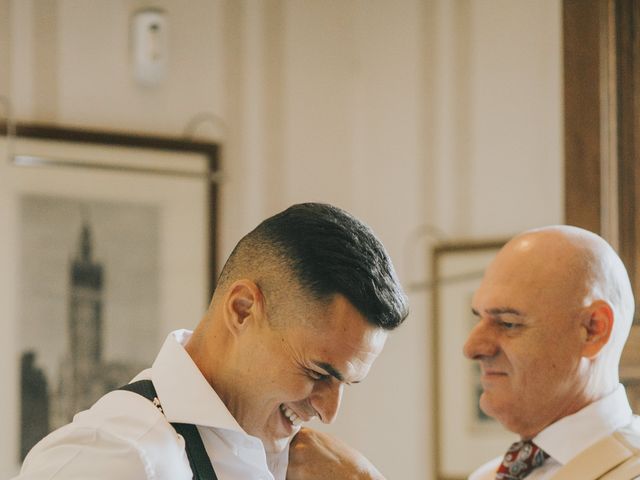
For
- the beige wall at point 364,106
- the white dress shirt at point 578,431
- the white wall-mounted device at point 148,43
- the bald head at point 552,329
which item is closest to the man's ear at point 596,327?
the bald head at point 552,329

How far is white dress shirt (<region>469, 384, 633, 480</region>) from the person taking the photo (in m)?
2.14

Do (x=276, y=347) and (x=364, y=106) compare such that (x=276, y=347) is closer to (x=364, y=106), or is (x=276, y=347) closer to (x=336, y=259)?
(x=336, y=259)

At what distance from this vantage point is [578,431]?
2154 millimetres

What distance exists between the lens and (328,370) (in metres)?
1.66

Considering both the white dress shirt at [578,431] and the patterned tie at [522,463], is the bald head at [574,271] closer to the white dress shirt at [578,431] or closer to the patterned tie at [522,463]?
the white dress shirt at [578,431]

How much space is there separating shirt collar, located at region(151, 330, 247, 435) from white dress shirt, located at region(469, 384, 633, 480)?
778mm

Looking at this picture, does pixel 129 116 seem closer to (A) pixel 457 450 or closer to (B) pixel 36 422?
(B) pixel 36 422

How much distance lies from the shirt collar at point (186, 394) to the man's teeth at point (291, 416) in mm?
87

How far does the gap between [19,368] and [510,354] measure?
1647 millimetres

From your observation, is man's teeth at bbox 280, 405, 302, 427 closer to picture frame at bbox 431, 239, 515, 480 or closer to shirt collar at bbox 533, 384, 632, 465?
shirt collar at bbox 533, 384, 632, 465

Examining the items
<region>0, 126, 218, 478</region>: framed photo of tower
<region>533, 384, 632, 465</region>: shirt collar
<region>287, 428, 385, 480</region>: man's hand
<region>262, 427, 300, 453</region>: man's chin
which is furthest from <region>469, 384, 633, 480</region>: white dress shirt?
<region>0, 126, 218, 478</region>: framed photo of tower

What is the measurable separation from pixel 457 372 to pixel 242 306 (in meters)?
1.99

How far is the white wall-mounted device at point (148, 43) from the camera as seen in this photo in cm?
344

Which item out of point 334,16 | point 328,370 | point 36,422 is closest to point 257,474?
point 328,370
